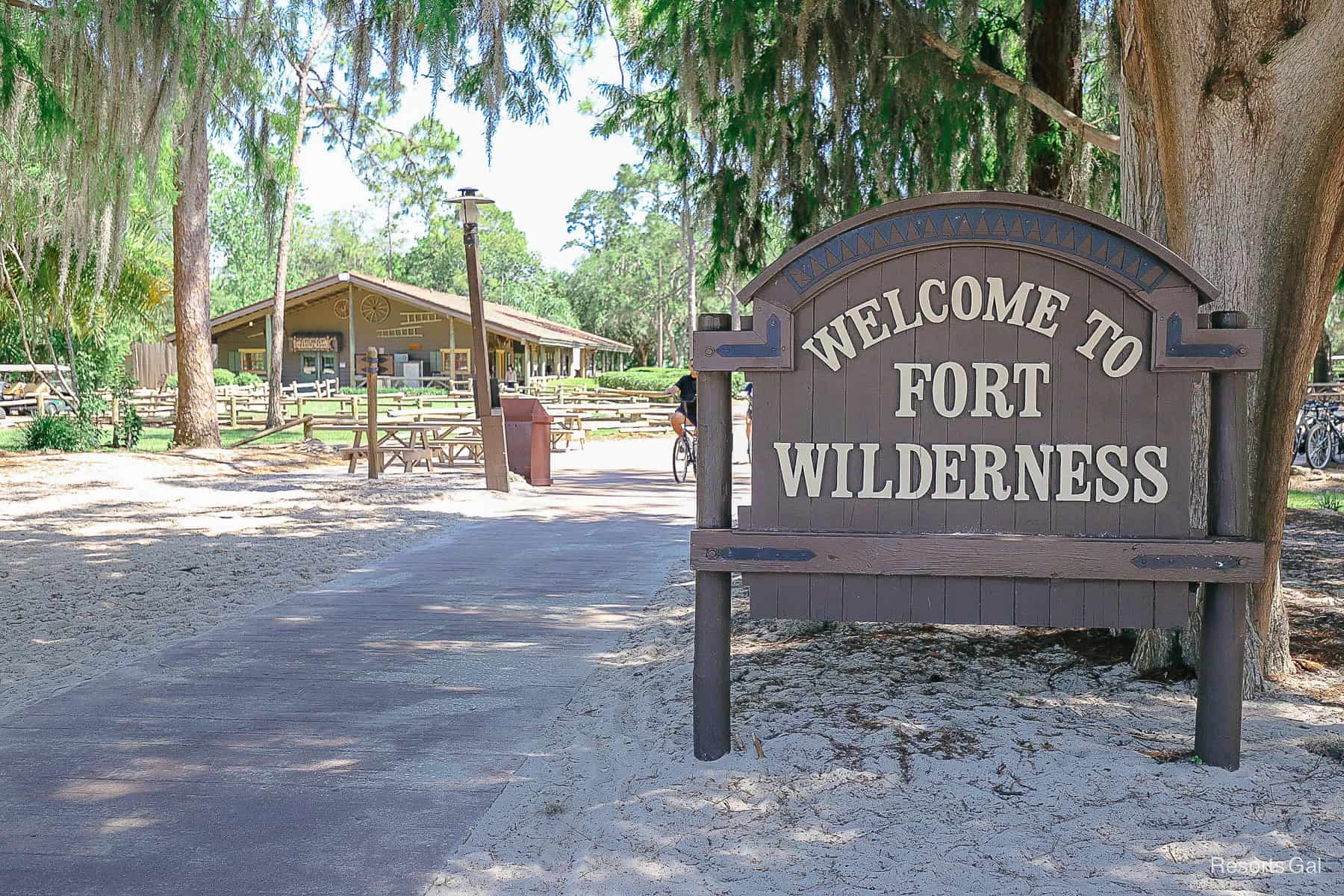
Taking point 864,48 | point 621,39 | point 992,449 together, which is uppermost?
point 621,39

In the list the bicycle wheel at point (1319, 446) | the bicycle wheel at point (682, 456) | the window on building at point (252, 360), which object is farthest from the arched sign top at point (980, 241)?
the window on building at point (252, 360)

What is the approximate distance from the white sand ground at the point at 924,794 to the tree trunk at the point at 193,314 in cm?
1667

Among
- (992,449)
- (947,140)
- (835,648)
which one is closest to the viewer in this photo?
(992,449)

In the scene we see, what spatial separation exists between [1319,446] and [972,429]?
1505 centimetres

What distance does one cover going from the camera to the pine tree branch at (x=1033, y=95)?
698 cm

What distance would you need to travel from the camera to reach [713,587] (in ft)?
13.2

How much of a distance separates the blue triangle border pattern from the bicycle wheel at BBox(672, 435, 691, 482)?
36.0ft

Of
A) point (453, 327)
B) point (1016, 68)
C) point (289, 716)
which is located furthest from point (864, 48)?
point (453, 327)

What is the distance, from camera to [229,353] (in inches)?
1854

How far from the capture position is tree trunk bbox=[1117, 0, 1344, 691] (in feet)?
14.1

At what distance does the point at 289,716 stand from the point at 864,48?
583cm

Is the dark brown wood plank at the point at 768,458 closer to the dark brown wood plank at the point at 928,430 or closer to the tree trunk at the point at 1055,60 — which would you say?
the dark brown wood plank at the point at 928,430

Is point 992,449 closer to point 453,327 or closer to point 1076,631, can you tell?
point 1076,631

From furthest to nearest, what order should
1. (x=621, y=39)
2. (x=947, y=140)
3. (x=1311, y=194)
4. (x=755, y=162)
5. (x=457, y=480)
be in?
(x=457, y=480), (x=621, y=39), (x=755, y=162), (x=947, y=140), (x=1311, y=194)
